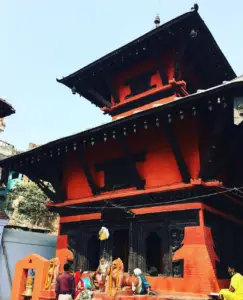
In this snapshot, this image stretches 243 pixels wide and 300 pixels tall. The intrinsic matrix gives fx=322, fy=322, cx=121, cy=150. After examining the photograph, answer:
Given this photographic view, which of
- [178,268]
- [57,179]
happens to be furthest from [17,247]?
[178,268]

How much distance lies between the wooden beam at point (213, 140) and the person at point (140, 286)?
3.32m

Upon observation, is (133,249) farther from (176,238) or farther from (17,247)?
(17,247)

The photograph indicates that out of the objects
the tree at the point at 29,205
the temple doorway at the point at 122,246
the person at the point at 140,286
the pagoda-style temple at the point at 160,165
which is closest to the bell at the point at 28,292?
the pagoda-style temple at the point at 160,165

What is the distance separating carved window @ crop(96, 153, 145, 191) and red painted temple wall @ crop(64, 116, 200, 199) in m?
0.19

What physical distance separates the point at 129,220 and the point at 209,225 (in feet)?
8.67

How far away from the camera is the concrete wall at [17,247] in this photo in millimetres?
13703

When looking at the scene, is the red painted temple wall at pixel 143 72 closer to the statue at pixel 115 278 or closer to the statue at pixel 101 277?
the statue at pixel 101 277

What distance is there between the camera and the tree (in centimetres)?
2862

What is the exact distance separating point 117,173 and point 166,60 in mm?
4886

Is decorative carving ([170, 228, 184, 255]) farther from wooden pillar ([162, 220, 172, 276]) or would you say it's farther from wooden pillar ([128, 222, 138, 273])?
wooden pillar ([128, 222, 138, 273])

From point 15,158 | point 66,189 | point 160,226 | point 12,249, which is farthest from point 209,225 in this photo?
point 12,249

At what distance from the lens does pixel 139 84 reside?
1347 centimetres

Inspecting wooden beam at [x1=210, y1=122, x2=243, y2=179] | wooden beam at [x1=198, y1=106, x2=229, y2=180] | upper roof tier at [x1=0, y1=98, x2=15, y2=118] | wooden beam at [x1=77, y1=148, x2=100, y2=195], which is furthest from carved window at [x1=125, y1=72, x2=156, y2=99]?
upper roof tier at [x1=0, y1=98, x2=15, y2=118]

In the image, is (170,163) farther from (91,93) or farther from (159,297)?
(91,93)
